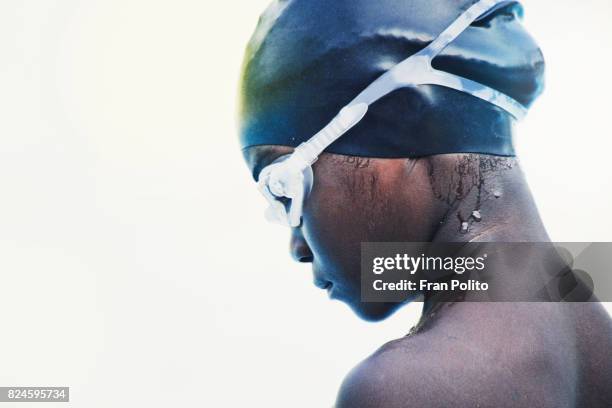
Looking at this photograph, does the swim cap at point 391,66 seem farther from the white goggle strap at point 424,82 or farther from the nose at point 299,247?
the nose at point 299,247

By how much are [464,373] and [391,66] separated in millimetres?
387

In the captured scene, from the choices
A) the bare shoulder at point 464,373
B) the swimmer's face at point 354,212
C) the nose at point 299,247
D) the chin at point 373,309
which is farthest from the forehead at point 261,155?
→ the bare shoulder at point 464,373

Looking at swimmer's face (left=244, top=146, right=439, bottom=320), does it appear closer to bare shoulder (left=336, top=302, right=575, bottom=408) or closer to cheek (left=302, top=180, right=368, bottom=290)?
cheek (left=302, top=180, right=368, bottom=290)

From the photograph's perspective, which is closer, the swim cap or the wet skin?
the wet skin

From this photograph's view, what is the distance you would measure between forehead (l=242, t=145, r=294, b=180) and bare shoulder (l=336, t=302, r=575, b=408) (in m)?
0.35

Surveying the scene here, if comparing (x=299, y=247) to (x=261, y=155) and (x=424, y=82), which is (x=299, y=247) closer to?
(x=261, y=155)

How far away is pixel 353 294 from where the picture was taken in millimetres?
1043

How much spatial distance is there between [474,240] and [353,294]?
224 mm

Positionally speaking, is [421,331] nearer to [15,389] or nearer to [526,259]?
[526,259]

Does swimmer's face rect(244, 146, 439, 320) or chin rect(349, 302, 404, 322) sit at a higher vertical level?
swimmer's face rect(244, 146, 439, 320)

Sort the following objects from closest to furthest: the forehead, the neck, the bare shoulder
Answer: the bare shoulder → the neck → the forehead

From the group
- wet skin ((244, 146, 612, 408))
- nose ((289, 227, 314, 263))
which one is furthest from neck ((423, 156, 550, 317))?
nose ((289, 227, 314, 263))

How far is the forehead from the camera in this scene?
1030mm

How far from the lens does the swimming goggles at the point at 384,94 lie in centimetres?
91
